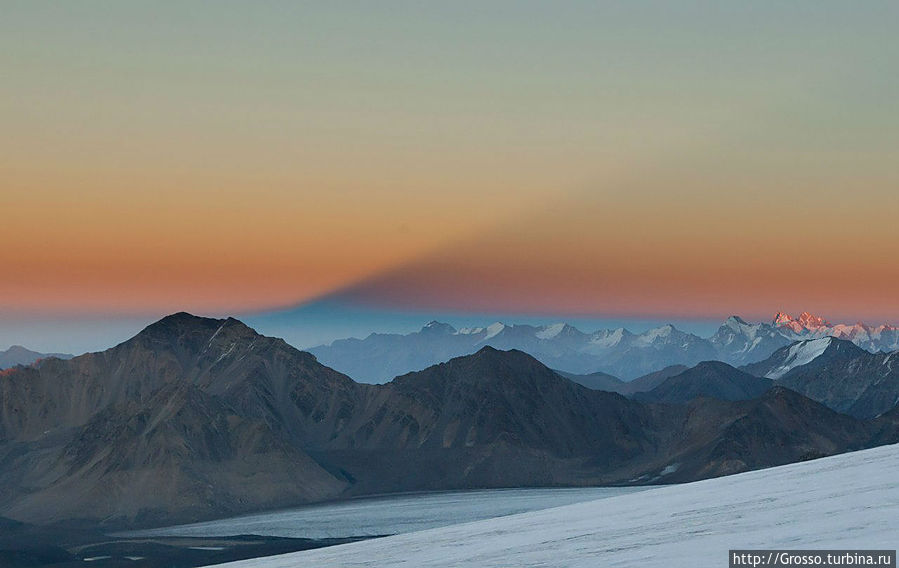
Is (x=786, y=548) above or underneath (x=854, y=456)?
underneath

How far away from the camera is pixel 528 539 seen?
39.4ft

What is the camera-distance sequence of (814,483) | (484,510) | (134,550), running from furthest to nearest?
(484,510) < (134,550) < (814,483)

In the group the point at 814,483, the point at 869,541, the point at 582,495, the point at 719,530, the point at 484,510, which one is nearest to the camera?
the point at 869,541

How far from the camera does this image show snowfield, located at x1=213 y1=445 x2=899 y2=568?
30.2 ft

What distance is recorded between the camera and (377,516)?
588 ft

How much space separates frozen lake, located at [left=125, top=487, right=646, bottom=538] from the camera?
164 m

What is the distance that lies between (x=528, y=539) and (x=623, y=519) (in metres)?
1.08

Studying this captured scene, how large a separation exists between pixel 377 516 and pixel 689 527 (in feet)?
568

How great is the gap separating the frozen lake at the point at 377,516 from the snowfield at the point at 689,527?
145242 mm

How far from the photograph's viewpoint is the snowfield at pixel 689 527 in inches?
362

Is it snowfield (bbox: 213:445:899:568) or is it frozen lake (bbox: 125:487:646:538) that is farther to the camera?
frozen lake (bbox: 125:487:646:538)

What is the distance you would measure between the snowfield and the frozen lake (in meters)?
145

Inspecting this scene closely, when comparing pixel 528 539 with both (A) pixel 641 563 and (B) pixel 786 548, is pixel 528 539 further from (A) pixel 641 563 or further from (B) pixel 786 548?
(B) pixel 786 548

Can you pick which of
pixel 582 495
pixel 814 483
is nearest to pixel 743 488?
pixel 814 483
